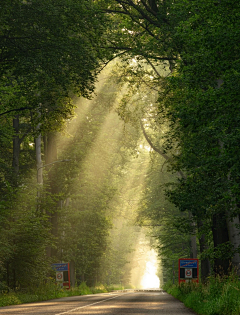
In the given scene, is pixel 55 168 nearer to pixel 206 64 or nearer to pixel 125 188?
pixel 206 64

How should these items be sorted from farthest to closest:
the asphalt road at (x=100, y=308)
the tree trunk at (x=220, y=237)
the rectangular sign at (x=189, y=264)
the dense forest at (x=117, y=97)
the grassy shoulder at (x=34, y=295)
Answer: the rectangular sign at (x=189, y=264) → the grassy shoulder at (x=34, y=295) → the tree trunk at (x=220, y=237) → the dense forest at (x=117, y=97) → the asphalt road at (x=100, y=308)

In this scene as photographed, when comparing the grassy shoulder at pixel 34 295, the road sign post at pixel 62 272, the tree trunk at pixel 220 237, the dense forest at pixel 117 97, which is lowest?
the grassy shoulder at pixel 34 295

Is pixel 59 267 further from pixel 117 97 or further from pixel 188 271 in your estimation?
pixel 117 97

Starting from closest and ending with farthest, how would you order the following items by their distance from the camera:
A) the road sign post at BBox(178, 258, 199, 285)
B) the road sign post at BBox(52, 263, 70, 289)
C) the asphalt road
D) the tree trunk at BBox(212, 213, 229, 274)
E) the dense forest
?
the asphalt road
the dense forest
the tree trunk at BBox(212, 213, 229, 274)
the road sign post at BBox(52, 263, 70, 289)
the road sign post at BBox(178, 258, 199, 285)

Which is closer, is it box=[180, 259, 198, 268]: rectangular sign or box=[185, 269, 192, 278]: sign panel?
box=[185, 269, 192, 278]: sign panel

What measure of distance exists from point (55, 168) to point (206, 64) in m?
22.5

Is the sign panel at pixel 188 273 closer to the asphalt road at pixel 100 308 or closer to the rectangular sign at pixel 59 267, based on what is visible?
the rectangular sign at pixel 59 267

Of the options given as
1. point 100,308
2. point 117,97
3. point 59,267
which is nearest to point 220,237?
point 100,308

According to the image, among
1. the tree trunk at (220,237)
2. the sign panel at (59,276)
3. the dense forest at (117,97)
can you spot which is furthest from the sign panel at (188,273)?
the tree trunk at (220,237)

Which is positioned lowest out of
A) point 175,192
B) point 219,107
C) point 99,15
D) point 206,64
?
point 175,192

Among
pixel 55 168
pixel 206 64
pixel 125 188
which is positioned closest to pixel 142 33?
pixel 206 64

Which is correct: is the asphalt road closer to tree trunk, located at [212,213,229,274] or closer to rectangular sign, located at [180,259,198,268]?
tree trunk, located at [212,213,229,274]

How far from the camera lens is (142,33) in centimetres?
2377

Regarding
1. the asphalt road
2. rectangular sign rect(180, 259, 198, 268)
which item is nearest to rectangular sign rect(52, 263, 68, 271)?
rectangular sign rect(180, 259, 198, 268)
